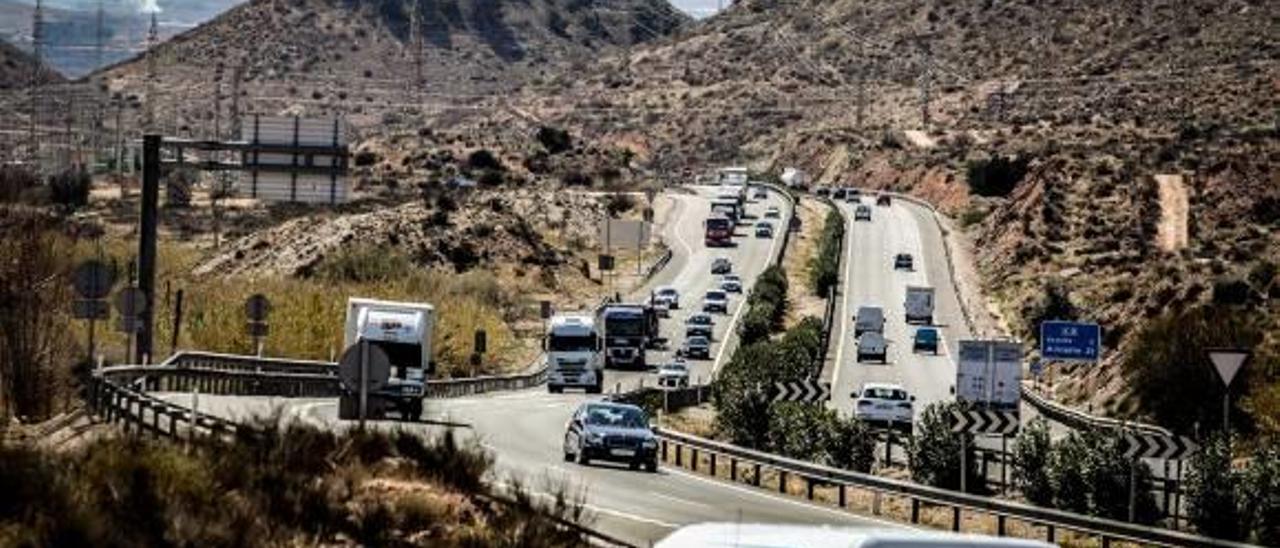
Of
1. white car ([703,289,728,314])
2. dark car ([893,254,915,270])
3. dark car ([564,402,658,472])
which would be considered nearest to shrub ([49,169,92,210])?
white car ([703,289,728,314])

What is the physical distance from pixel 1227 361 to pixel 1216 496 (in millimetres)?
7539

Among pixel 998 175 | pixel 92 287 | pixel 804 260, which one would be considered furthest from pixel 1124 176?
pixel 92 287

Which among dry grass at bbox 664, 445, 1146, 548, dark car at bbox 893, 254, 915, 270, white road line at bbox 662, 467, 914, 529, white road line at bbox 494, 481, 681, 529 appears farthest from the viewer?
dark car at bbox 893, 254, 915, 270

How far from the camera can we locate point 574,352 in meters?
73.1

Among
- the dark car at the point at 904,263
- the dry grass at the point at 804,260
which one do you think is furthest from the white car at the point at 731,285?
the dark car at the point at 904,263

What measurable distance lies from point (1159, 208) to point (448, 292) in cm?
3709

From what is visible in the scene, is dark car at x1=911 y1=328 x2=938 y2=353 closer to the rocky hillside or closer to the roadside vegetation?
the rocky hillside

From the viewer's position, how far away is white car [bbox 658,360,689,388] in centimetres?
8088

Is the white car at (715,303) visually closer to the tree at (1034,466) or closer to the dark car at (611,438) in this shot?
the tree at (1034,466)

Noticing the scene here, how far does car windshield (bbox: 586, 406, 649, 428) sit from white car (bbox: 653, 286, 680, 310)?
73.3m

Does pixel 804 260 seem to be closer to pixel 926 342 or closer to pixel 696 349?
pixel 926 342

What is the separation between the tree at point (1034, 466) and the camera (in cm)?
4603

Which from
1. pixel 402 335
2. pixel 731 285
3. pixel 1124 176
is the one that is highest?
pixel 1124 176

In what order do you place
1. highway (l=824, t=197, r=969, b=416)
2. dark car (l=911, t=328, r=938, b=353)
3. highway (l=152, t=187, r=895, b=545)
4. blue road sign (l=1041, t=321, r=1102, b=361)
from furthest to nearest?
dark car (l=911, t=328, r=938, b=353) < highway (l=824, t=197, r=969, b=416) < blue road sign (l=1041, t=321, r=1102, b=361) < highway (l=152, t=187, r=895, b=545)
